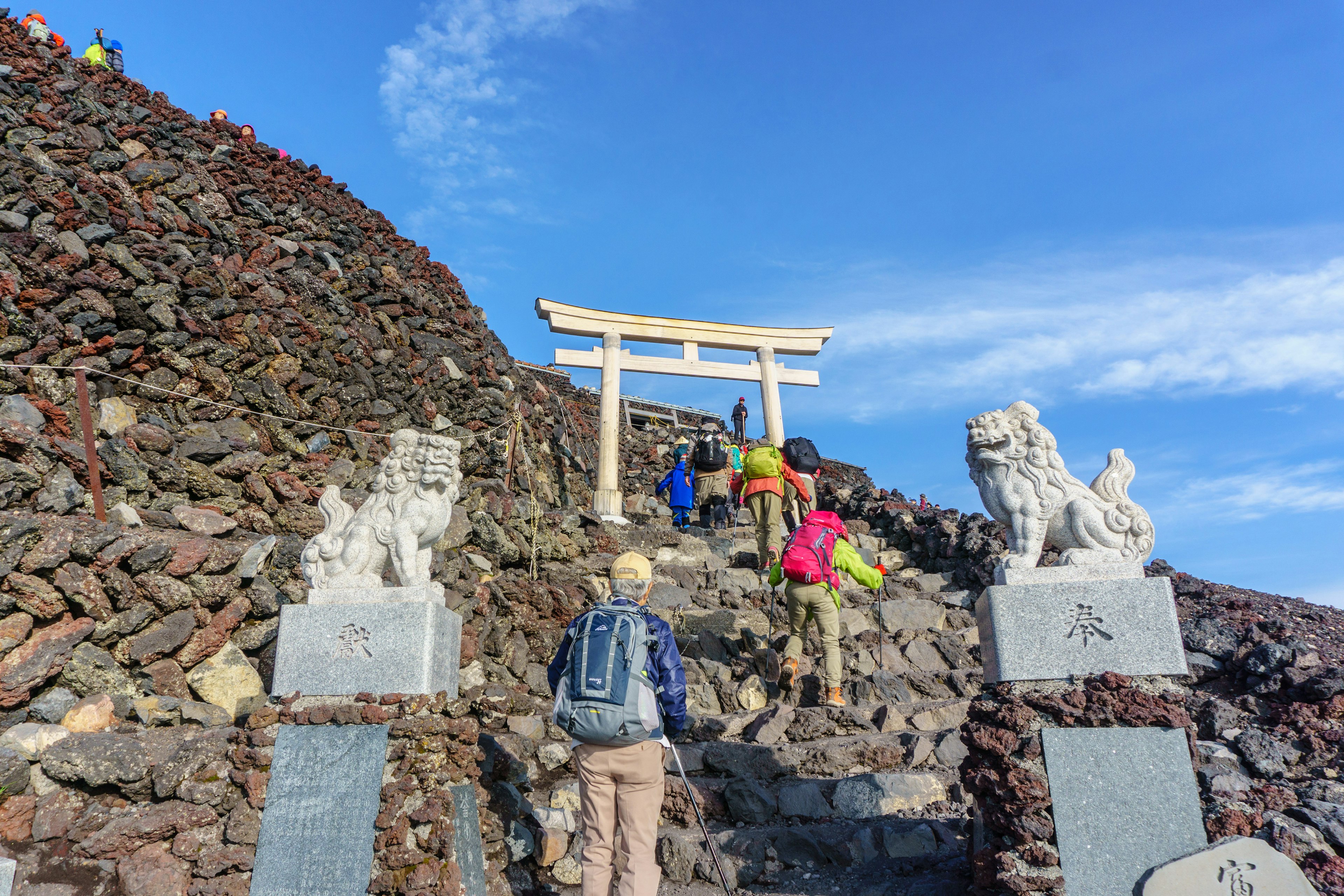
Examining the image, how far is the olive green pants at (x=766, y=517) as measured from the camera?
331 inches

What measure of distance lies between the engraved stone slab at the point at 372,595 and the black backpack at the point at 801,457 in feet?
17.7

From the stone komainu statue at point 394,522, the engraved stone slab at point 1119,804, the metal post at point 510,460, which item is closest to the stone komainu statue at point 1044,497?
the engraved stone slab at point 1119,804

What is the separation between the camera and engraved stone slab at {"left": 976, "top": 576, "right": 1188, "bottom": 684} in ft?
11.6

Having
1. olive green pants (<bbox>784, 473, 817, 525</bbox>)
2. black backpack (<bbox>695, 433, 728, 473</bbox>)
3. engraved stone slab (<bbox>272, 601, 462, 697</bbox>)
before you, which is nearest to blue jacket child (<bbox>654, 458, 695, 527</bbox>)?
black backpack (<bbox>695, 433, 728, 473</bbox>)

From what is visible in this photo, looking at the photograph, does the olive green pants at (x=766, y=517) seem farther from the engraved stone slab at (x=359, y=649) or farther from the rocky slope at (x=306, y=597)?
the engraved stone slab at (x=359, y=649)

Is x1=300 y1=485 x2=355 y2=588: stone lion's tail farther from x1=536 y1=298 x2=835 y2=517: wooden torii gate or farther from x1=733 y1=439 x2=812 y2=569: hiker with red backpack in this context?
x1=536 y1=298 x2=835 y2=517: wooden torii gate

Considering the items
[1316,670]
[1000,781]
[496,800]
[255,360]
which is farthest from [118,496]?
[1316,670]

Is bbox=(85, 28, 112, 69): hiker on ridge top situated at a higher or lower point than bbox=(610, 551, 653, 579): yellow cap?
higher

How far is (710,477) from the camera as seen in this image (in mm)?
13023

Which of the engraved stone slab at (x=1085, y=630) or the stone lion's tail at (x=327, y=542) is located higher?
the stone lion's tail at (x=327, y=542)

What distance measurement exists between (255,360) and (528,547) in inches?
153

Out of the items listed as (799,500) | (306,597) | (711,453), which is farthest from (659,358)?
(306,597)

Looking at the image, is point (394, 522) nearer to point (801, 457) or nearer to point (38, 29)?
point (801, 457)

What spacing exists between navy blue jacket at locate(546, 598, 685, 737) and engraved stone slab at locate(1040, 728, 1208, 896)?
1575 mm
